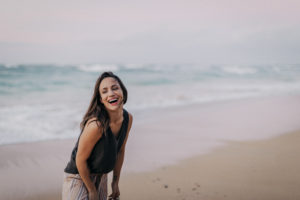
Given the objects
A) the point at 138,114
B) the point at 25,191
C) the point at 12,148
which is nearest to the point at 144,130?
the point at 138,114

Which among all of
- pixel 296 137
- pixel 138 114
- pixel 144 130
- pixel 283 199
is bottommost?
Result: pixel 283 199

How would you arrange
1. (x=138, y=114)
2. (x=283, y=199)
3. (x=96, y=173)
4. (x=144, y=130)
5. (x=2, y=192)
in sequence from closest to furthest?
1. (x=96, y=173)
2. (x=283, y=199)
3. (x=2, y=192)
4. (x=144, y=130)
5. (x=138, y=114)

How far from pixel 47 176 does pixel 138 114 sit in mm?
4886

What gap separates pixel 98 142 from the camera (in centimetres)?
230

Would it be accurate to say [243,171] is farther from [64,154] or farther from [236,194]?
[64,154]

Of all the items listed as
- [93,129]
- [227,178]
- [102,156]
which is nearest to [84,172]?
[102,156]

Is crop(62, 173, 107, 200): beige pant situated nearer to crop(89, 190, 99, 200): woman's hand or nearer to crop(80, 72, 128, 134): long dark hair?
crop(89, 190, 99, 200): woman's hand

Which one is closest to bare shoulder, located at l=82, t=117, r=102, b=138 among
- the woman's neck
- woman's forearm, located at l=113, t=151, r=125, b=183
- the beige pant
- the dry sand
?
the woman's neck

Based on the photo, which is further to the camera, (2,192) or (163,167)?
(163,167)

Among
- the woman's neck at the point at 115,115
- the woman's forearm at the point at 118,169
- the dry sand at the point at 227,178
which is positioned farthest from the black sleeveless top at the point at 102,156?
the dry sand at the point at 227,178

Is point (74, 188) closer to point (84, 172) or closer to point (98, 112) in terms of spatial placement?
point (84, 172)

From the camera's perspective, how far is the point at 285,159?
4.77 m

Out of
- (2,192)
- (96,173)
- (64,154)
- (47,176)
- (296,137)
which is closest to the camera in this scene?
(96,173)

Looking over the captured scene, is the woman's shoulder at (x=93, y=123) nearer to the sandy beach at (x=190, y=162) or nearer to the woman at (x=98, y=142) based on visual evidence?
the woman at (x=98, y=142)
